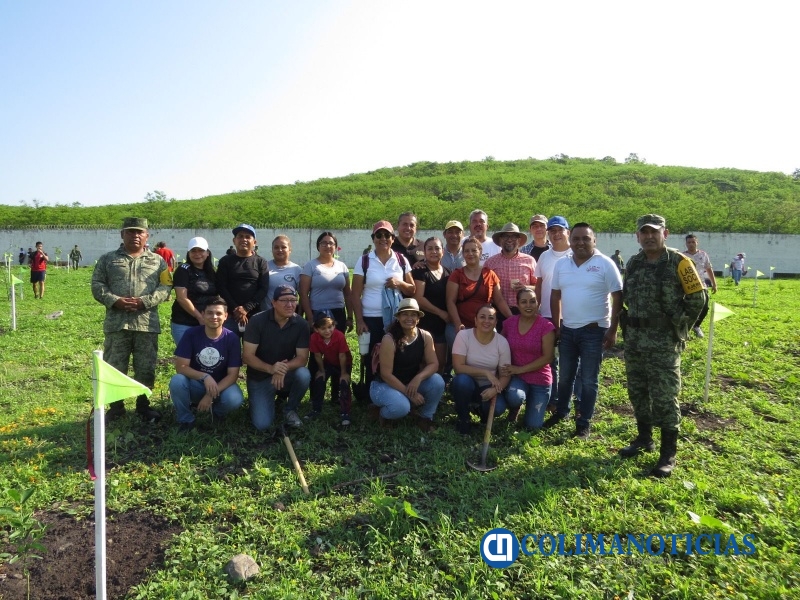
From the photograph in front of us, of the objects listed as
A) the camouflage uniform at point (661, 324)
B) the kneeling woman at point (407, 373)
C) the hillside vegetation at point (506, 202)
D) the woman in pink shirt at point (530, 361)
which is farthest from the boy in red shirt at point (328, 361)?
the hillside vegetation at point (506, 202)

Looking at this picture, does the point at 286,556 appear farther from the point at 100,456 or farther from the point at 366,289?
the point at 366,289

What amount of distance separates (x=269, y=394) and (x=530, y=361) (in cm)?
249

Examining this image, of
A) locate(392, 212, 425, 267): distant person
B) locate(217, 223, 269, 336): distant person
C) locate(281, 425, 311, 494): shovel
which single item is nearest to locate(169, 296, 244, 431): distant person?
locate(217, 223, 269, 336): distant person

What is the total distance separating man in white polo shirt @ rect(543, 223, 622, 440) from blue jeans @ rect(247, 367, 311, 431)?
8.05 ft

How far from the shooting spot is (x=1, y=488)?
3623 mm

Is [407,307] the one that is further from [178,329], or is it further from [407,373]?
[178,329]

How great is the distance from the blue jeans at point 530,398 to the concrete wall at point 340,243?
83.5 ft

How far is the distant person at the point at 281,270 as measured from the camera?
530 cm

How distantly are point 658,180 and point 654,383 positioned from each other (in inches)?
1817

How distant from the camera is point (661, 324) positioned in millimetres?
3945

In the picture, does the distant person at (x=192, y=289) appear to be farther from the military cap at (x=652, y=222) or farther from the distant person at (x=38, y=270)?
the distant person at (x=38, y=270)

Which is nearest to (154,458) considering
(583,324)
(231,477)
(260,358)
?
(231,477)

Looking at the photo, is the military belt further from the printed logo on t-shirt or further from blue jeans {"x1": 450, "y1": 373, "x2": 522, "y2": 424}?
the printed logo on t-shirt

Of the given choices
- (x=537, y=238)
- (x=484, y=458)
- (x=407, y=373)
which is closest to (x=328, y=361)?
(x=407, y=373)
